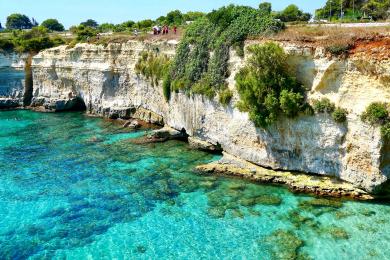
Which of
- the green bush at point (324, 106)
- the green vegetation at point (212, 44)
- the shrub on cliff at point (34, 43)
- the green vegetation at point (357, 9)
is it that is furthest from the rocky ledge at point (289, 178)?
the shrub on cliff at point (34, 43)

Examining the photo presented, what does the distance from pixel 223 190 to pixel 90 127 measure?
20.3 metres

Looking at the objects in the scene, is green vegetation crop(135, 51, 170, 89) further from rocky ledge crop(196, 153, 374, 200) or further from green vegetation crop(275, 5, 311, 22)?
green vegetation crop(275, 5, 311, 22)

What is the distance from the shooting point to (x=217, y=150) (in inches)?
1158

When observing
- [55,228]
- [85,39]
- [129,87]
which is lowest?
[55,228]

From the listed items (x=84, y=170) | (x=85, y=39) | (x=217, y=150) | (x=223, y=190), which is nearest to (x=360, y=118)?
(x=223, y=190)

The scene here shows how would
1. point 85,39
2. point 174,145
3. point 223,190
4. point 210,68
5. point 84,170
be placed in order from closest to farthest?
1. point 223,190
2. point 84,170
3. point 210,68
4. point 174,145
5. point 85,39

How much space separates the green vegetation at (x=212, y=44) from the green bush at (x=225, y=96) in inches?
17.0

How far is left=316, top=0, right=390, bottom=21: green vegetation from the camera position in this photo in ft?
151

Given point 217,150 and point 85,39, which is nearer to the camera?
point 217,150

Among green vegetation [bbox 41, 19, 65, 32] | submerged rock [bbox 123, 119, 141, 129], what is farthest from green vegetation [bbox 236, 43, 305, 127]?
green vegetation [bbox 41, 19, 65, 32]

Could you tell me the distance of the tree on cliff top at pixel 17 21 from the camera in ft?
340

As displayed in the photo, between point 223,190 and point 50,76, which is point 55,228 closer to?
point 223,190

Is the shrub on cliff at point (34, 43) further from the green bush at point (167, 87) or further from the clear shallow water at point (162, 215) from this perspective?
the clear shallow water at point (162, 215)

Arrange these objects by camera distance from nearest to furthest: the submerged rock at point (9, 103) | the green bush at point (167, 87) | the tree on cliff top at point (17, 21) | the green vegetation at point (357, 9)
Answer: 1. the green bush at point (167, 87)
2. the green vegetation at point (357, 9)
3. the submerged rock at point (9, 103)
4. the tree on cliff top at point (17, 21)
